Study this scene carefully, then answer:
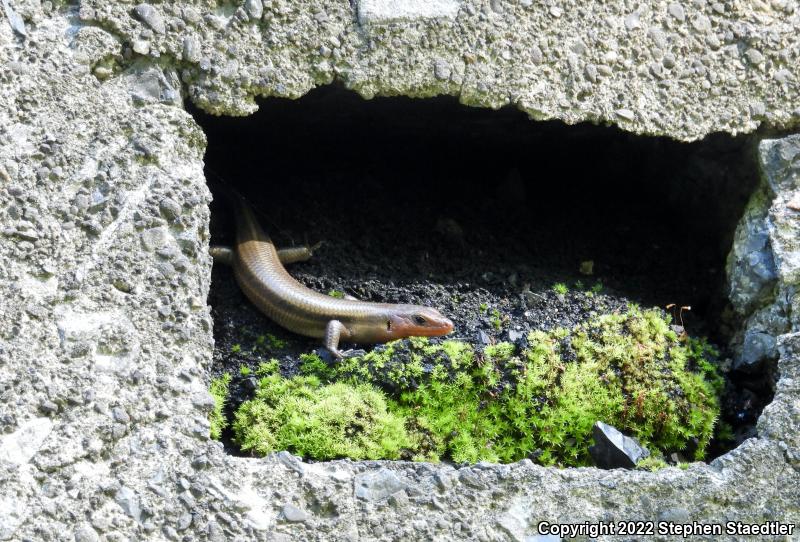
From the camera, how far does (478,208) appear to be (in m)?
4.39

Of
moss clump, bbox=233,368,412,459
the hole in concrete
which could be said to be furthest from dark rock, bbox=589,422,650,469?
moss clump, bbox=233,368,412,459

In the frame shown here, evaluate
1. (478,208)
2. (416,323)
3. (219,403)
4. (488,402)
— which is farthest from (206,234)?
(478,208)

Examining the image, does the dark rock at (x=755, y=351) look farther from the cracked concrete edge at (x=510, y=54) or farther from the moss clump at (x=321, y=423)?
the moss clump at (x=321, y=423)

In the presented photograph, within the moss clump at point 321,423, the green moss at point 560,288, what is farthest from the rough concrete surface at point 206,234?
the green moss at point 560,288

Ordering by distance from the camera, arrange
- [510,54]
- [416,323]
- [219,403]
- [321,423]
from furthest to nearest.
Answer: [416,323] < [510,54] < [219,403] < [321,423]

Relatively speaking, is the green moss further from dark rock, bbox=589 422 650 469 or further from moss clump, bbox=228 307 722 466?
dark rock, bbox=589 422 650 469

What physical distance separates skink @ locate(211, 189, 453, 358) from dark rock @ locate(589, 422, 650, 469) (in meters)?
0.70

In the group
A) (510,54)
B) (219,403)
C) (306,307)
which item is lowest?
(219,403)

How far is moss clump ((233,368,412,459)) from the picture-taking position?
3307 mm

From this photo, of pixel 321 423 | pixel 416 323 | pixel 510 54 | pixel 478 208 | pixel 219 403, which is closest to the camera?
pixel 321 423

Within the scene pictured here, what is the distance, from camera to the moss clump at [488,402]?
3.37m

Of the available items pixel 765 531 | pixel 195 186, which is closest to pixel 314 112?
pixel 195 186

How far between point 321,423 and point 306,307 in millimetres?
759

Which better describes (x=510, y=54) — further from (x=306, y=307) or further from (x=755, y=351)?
(x=755, y=351)
